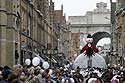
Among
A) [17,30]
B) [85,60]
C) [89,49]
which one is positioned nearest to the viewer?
[89,49]

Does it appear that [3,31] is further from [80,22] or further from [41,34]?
[80,22]

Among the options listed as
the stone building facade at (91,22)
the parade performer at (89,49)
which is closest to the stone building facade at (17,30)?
the parade performer at (89,49)

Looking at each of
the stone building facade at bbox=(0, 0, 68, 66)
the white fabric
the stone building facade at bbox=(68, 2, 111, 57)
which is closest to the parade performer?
the white fabric

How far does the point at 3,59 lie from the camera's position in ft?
107

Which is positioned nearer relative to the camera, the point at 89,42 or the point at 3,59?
the point at 89,42

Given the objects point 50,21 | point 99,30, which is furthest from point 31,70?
point 99,30

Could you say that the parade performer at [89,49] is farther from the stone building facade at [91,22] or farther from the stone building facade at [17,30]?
the stone building facade at [91,22]

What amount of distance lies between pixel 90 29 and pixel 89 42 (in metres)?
123

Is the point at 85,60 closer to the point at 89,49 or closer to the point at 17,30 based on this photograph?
the point at 89,49

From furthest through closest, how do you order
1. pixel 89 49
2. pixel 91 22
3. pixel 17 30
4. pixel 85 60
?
pixel 91 22
pixel 17 30
pixel 85 60
pixel 89 49

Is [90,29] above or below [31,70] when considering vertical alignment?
below

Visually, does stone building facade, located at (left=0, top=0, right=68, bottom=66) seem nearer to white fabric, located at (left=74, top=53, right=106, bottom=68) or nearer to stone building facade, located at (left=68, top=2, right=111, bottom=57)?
white fabric, located at (left=74, top=53, right=106, bottom=68)

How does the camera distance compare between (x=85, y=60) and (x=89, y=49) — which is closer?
(x=89, y=49)

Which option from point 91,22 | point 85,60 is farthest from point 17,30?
point 91,22
